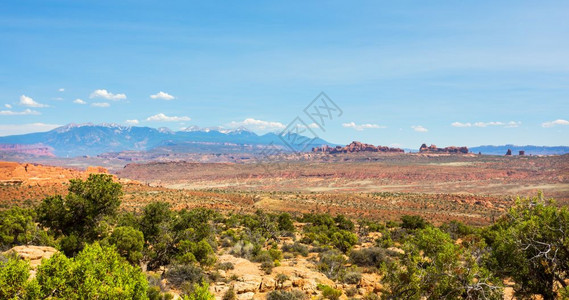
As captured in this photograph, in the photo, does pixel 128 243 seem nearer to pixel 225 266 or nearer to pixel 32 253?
pixel 32 253

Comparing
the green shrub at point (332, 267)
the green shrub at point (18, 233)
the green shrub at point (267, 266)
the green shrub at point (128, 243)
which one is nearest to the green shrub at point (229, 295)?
the green shrub at point (267, 266)

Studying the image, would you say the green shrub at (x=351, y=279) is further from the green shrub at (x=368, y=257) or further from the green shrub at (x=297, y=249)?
the green shrub at (x=297, y=249)

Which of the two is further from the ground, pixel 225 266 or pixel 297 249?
pixel 225 266

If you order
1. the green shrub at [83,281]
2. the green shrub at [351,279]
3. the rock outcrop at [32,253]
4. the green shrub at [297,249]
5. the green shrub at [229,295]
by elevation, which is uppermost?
the green shrub at [83,281]

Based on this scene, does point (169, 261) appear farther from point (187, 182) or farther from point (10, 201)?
point (187, 182)

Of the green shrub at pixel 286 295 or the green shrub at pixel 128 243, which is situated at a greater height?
the green shrub at pixel 128 243

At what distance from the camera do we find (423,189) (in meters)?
99.7

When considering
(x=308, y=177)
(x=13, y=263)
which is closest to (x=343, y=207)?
(x=13, y=263)

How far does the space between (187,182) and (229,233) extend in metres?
109

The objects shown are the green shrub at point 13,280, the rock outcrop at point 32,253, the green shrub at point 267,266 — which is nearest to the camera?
the green shrub at point 13,280

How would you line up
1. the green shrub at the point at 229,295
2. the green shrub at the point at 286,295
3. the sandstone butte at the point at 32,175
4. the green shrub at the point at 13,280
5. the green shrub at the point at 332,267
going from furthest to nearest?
the sandstone butte at the point at 32,175 < the green shrub at the point at 332,267 < the green shrub at the point at 229,295 < the green shrub at the point at 286,295 < the green shrub at the point at 13,280

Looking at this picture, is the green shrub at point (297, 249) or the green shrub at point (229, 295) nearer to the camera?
the green shrub at point (229, 295)

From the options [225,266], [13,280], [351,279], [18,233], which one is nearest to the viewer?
[13,280]

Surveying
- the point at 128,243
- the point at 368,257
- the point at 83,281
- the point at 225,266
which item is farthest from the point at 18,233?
the point at 368,257
